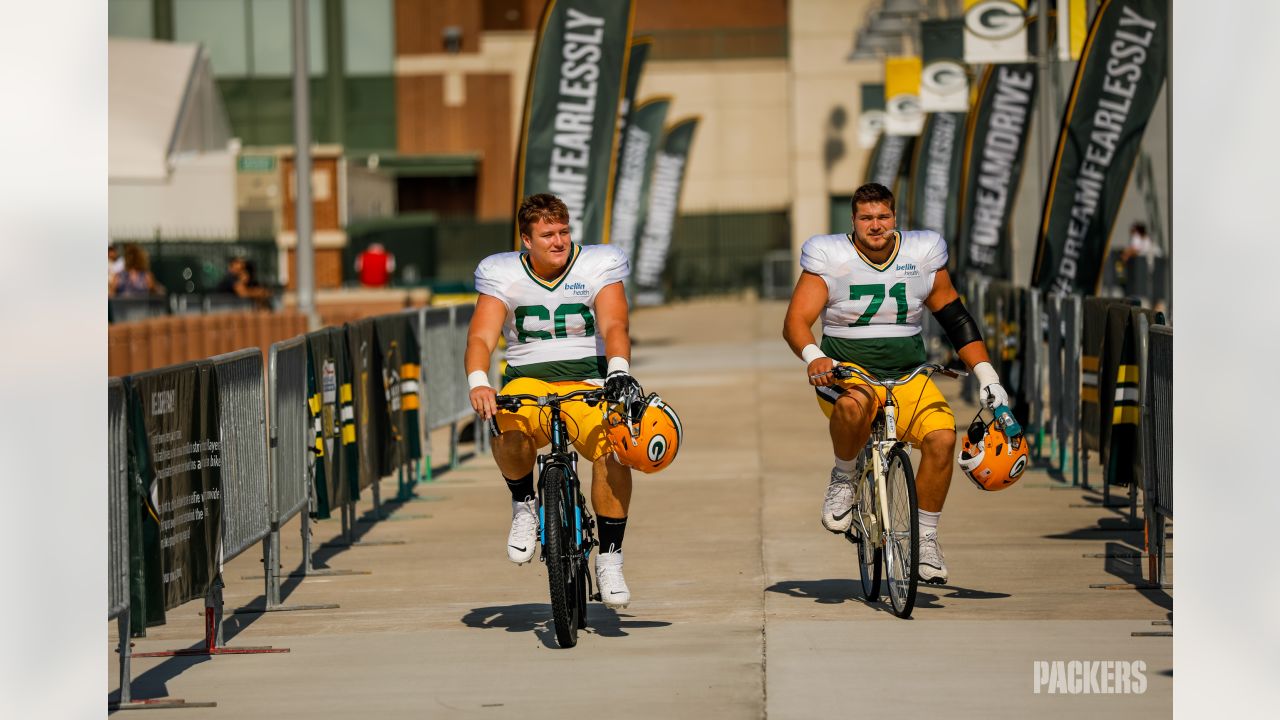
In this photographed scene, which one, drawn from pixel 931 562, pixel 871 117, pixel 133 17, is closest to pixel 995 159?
pixel 931 562

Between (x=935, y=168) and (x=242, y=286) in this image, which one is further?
(x=935, y=168)

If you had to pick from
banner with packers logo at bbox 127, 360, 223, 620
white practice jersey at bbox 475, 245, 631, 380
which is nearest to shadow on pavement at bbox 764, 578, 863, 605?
white practice jersey at bbox 475, 245, 631, 380

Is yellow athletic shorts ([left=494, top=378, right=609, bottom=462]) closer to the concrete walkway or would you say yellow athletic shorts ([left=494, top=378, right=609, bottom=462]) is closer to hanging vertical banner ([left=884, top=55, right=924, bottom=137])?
the concrete walkway

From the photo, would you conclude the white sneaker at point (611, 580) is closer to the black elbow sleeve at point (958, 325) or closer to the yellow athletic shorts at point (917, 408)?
the yellow athletic shorts at point (917, 408)

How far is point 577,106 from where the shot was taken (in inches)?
777

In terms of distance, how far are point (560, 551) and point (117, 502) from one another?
6.21 feet

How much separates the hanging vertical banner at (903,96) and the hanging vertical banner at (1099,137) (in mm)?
18058

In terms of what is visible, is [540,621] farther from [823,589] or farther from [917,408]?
[917,408]

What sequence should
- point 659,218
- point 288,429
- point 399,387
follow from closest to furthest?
point 288,429 → point 399,387 → point 659,218

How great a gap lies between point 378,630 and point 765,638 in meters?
1.91

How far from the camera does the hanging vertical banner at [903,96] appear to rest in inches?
1447

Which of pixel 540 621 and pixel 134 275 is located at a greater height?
pixel 134 275

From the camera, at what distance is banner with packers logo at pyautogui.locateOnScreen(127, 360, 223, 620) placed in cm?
795

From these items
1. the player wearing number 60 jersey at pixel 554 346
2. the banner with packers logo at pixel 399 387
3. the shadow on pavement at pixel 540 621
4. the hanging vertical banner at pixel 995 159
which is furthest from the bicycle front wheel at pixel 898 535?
the hanging vertical banner at pixel 995 159
